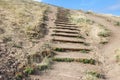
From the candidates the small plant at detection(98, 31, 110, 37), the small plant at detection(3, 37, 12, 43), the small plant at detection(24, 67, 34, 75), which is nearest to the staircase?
the small plant at detection(24, 67, 34, 75)

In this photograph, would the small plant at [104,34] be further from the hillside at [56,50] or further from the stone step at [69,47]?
the stone step at [69,47]

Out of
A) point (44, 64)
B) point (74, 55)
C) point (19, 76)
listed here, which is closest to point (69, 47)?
point (74, 55)

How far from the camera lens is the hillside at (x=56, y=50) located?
1050 centimetres

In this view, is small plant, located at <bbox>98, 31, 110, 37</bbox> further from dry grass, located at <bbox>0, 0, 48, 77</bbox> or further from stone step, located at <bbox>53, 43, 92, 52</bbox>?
dry grass, located at <bbox>0, 0, 48, 77</bbox>

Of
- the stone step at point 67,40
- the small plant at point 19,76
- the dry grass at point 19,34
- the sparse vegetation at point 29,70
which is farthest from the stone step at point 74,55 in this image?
the small plant at point 19,76

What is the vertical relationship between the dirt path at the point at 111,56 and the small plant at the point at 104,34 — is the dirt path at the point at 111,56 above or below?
below

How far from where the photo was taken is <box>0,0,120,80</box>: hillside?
10496 millimetres

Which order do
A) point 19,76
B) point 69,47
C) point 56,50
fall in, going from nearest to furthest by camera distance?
point 19,76, point 56,50, point 69,47

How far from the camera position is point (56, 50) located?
542 inches

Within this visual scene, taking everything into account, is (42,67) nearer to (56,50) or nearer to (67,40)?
(56,50)

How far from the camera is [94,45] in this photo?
1586 centimetres

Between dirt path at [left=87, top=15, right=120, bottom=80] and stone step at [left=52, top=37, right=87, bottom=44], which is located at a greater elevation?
stone step at [left=52, top=37, right=87, bottom=44]

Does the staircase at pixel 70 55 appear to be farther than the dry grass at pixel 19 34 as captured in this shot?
No

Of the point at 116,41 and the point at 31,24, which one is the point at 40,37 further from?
the point at 116,41
